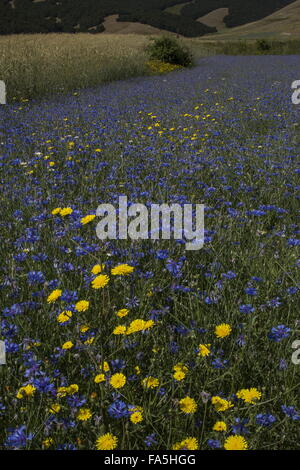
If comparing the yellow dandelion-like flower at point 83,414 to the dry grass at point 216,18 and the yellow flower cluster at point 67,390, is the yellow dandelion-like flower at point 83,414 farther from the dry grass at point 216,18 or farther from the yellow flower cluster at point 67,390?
the dry grass at point 216,18

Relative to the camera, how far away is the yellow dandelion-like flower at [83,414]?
5.05 ft

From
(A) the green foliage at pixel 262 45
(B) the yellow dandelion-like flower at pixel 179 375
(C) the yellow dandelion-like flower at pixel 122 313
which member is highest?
(A) the green foliage at pixel 262 45

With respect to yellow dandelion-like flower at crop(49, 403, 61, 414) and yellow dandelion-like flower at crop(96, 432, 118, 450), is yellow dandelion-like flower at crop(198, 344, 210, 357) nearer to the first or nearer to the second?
yellow dandelion-like flower at crop(96, 432, 118, 450)

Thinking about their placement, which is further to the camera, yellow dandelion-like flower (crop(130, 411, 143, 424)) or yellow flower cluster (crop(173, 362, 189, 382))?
yellow flower cluster (crop(173, 362, 189, 382))

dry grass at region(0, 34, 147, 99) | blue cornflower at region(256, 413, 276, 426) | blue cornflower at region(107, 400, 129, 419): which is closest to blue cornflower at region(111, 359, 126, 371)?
blue cornflower at region(107, 400, 129, 419)

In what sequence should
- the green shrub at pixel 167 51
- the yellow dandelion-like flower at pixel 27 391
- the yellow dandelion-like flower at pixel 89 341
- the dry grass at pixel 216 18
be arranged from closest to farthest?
the yellow dandelion-like flower at pixel 27 391, the yellow dandelion-like flower at pixel 89 341, the green shrub at pixel 167 51, the dry grass at pixel 216 18

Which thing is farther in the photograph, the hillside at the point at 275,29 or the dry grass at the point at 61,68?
the hillside at the point at 275,29

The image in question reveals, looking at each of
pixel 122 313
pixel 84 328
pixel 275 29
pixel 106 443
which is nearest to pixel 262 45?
pixel 122 313

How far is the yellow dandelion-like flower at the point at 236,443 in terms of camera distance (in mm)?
1406

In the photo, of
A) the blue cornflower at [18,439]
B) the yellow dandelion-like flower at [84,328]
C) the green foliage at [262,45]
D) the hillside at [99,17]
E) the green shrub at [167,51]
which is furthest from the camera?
the hillside at [99,17]

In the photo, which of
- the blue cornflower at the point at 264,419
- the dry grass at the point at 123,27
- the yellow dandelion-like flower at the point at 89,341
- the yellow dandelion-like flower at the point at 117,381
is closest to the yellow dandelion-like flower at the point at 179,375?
the yellow dandelion-like flower at the point at 117,381

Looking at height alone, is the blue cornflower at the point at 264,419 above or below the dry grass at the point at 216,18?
below

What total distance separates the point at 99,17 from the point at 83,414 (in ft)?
413

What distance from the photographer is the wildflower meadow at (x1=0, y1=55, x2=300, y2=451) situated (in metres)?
1.59
